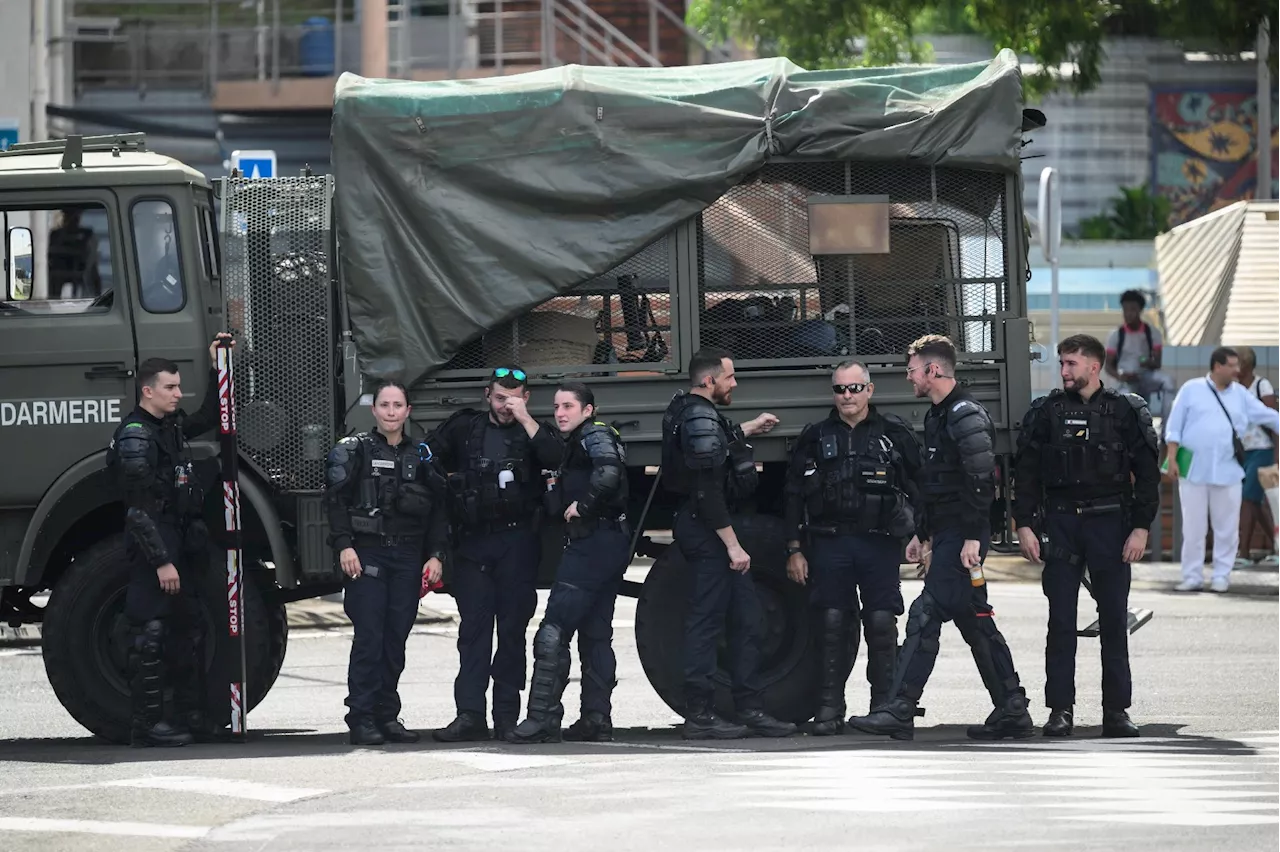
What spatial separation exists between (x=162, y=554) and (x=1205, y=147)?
73.8ft

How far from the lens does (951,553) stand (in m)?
10.6

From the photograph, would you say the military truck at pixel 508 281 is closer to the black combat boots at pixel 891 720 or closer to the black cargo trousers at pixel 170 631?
the black cargo trousers at pixel 170 631

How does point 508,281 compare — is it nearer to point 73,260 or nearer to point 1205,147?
point 73,260

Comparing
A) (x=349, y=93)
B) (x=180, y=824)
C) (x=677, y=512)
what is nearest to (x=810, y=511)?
(x=677, y=512)

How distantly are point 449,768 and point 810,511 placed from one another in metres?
2.28

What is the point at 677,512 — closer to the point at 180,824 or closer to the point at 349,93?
the point at 349,93

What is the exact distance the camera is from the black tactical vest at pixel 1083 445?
10656 mm

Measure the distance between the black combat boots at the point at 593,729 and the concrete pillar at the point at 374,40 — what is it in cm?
868

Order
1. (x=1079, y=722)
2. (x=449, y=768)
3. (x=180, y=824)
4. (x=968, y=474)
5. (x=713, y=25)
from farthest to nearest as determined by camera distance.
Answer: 1. (x=713, y=25)
2. (x=1079, y=722)
3. (x=968, y=474)
4. (x=449, y=768)
5. (x=180, y=824)

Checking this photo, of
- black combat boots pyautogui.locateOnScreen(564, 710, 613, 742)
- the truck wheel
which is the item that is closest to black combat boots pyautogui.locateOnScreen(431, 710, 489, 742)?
black combat boots pyautogui.locateOnScreen(564, 710, 613, 742)

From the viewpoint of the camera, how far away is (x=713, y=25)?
25.7 m

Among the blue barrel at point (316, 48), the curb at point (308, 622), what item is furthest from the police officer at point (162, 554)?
the blue barrel at point (316, 48)

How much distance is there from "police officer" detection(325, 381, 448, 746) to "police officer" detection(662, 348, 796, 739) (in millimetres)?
1176

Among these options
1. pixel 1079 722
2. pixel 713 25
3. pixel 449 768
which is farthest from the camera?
pixel 713 25
